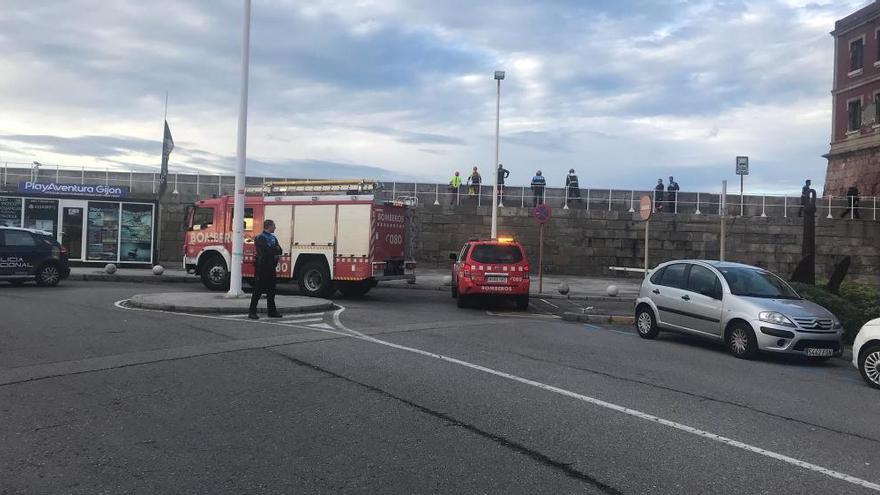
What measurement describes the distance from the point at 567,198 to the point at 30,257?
20283 millimetres

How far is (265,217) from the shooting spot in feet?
57.0

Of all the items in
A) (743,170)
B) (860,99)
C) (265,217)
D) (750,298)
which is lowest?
(750,298)

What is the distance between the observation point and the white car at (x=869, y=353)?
26.6 feet

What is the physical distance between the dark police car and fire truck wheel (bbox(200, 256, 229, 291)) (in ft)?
12.9

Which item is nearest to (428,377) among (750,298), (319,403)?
(319,403)

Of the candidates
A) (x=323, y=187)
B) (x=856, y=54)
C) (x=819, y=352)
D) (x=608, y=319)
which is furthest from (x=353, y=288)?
(x=856, y=54)

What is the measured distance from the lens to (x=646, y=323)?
11812 mm

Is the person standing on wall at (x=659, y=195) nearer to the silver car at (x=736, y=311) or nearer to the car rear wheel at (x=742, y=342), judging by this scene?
the silver car at (x=736, y=311)

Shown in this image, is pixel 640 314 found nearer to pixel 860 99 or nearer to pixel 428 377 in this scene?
pixel 428 377

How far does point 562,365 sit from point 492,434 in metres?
3.37

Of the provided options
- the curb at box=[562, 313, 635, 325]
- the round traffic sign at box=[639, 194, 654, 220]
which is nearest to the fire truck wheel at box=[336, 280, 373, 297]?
the curb at box=[562, 313, 635, 325]

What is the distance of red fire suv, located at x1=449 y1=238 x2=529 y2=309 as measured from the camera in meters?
15.6

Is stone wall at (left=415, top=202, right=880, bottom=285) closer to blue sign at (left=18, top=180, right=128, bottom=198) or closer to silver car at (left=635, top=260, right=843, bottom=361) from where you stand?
blue sign at (left=18, top=180, right=128, bottom=198)

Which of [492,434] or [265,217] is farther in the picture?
[265,217]
